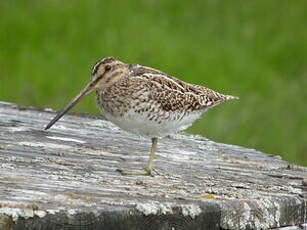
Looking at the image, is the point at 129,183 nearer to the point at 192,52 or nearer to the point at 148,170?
the point at 148,170

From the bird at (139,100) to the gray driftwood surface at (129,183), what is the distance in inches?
9.1

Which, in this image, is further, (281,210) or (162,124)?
(162,124)

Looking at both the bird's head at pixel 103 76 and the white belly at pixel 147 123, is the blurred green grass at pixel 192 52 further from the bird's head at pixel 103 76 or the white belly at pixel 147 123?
the white belly at pixel 147 123

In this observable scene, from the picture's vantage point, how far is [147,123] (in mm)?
7637

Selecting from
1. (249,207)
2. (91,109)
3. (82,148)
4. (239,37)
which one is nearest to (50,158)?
(82,148)

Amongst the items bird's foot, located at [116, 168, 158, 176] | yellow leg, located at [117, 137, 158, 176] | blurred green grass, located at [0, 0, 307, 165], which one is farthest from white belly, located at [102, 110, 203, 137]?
blurred green grass, located at [0, 0, 307, 165]

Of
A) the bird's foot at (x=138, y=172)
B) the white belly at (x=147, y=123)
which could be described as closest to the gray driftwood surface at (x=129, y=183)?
the bird's foot at (x=138, y=172)

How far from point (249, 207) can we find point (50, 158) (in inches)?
59.1

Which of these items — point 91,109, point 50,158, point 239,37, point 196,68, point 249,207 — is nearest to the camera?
point 249,207

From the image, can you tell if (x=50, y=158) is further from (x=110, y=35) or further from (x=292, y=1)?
(x=292, y=1)

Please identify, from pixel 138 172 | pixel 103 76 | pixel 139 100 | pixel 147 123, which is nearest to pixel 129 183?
pixel 138 172

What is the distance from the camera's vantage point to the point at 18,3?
18.1 metres

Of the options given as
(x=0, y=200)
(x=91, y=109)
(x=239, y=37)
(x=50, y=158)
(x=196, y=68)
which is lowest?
(x=0, y=200)

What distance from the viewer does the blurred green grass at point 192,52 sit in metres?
15.3
